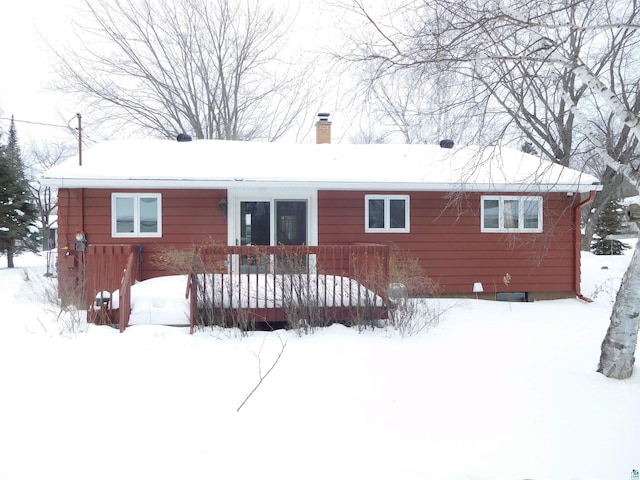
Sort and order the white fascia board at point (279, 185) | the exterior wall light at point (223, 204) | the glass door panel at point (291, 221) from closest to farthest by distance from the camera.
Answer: the white fascia board at point (279, 185) → the exterior wall light at point (223, 204) → the glass door panel at point (291, 221)

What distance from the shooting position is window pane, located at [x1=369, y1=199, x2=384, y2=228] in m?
9.89

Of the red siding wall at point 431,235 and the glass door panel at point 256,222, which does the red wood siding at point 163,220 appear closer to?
the red siding wall at point 431,235

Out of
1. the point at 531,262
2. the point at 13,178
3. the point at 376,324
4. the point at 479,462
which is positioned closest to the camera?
the point at 479,462

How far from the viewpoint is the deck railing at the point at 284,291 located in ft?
20.5

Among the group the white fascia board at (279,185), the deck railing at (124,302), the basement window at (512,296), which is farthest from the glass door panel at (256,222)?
the basement window at (512,296)

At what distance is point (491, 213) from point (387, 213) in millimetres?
2356

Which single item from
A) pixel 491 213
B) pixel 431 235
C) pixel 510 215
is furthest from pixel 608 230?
pixel 431 235

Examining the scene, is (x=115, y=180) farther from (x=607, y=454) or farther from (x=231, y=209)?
(x=607, y=454)

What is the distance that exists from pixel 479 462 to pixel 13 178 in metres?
18.9

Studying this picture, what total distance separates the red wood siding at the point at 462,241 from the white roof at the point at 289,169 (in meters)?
0.54

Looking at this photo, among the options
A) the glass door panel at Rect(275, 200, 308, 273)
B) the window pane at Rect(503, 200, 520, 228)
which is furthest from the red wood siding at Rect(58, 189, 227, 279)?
the window pane at Rect(503, 200, 520, 228)

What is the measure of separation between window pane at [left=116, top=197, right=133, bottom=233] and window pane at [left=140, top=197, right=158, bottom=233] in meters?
0.22

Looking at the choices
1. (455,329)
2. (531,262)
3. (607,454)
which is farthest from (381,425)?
(531,262)

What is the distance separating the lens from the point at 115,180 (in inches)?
341
